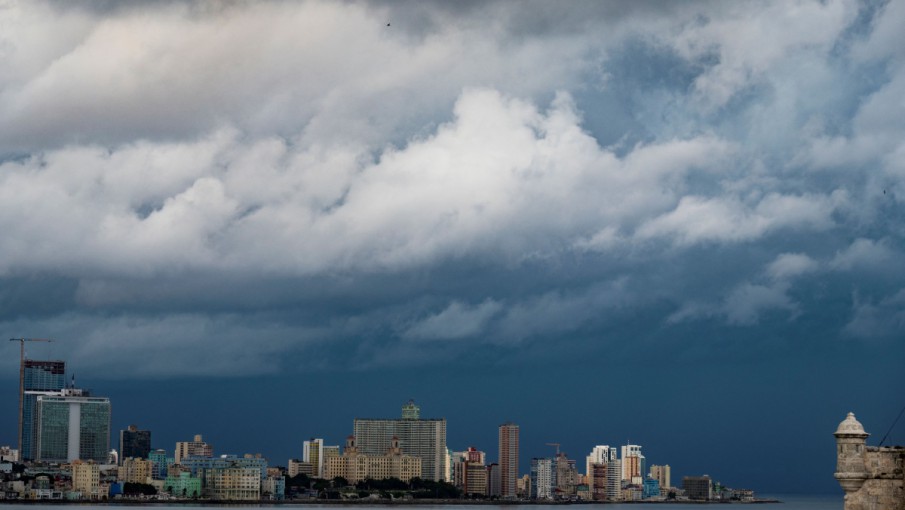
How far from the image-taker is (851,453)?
89.7 feet

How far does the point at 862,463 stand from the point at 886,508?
0.91m

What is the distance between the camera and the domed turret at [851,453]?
27266 mm

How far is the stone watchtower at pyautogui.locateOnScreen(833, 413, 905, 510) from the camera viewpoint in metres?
27.1

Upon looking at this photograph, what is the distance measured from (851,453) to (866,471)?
0.43 m

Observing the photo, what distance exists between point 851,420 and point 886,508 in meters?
1.69

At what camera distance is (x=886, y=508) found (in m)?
27.0

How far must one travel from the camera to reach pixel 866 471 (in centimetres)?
2734

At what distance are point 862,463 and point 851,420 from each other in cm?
82

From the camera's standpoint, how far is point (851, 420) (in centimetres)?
2738

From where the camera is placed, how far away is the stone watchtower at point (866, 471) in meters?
27.1

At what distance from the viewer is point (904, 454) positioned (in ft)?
88.9

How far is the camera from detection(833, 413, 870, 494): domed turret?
2727cm
